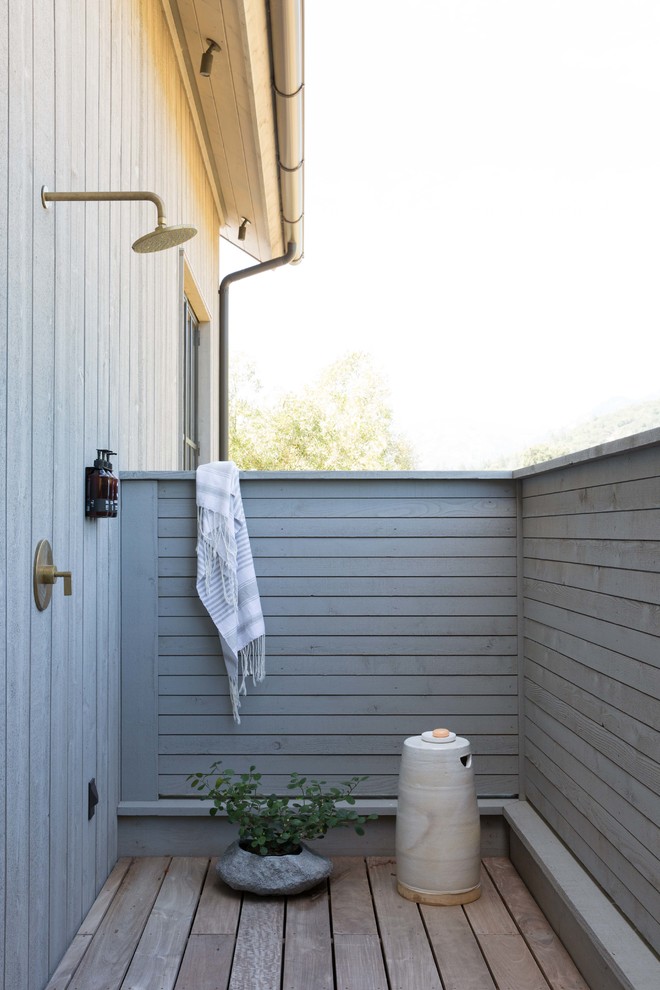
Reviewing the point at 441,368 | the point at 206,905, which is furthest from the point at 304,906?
the point at 441,368

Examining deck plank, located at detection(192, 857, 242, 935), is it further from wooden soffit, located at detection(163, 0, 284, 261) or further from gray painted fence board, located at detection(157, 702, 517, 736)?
wooden soffit, located at detection(163, 0, 284, 261)

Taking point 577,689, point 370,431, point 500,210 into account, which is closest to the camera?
point 577,689

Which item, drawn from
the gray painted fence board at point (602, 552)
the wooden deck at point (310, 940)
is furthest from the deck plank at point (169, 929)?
the gray painted fence board at point (602, 552)

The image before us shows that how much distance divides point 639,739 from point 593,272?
18.3 meters

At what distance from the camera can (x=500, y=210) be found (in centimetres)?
2025

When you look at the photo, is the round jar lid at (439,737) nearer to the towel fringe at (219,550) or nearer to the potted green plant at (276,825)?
the potted green plant at (276,825)

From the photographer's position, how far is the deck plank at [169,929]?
78.2 inches

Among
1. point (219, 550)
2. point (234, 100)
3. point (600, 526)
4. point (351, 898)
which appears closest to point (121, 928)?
point (351, 898)

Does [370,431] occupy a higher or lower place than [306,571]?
higher

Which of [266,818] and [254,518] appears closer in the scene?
[266,818]

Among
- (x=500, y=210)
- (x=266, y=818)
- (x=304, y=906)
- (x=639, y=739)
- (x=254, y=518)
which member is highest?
(x=500, y=210)

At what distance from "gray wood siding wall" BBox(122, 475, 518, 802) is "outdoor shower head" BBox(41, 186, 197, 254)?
898 millimetres

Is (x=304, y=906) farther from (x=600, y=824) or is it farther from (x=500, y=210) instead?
(x=500, y=210)

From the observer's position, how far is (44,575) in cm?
187
